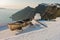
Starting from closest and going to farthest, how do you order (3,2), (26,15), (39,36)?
(39,36) < (3,2) < (26,15)

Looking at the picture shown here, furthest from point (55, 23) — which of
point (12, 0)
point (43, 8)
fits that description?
point (12, 0)

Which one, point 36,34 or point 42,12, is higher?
point 42,12

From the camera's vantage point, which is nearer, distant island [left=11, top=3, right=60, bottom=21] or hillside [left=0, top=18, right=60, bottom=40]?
hillside [left=0, top=18, right=60, bottom=40]

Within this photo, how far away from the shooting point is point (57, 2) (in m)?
2.12

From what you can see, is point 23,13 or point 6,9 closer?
point 6,9

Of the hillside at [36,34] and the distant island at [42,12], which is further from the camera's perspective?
the distant island at [42,12]

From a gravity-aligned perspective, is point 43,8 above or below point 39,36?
above

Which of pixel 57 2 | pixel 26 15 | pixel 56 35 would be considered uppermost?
pixel 57 2

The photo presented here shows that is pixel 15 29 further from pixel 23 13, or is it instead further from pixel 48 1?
pixel 48 1

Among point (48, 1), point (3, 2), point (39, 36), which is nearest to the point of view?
point (39, 36)

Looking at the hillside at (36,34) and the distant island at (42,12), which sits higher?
the distant island at (42,12)

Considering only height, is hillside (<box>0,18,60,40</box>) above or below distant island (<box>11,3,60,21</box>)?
below

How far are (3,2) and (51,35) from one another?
63cm

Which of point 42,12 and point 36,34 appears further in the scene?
point 42,12
